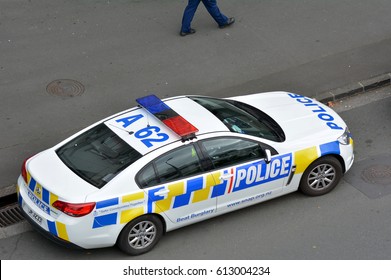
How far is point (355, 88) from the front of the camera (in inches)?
477

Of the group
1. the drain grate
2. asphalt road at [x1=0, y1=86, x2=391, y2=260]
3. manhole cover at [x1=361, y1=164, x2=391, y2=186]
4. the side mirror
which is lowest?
the drain grate

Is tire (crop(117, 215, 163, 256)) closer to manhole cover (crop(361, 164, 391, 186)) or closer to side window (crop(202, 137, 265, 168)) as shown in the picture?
side window (crop(202, 137, 265, 168))

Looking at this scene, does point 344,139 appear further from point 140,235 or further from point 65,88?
point 65,88

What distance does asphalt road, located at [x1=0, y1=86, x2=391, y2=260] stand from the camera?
28.5ft

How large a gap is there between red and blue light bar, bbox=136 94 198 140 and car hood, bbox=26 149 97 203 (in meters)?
1.20

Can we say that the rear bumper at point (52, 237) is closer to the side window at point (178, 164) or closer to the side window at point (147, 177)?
the side window at point (147, 177)

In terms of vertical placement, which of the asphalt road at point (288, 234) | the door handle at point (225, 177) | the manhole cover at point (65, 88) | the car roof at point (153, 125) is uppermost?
the car roof at point (153, 125)

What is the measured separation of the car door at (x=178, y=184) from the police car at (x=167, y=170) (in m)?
0.01

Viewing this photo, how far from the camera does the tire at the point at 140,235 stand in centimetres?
839

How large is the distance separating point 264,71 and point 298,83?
68 cm

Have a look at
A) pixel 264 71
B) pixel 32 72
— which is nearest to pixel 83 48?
pixel 32 72

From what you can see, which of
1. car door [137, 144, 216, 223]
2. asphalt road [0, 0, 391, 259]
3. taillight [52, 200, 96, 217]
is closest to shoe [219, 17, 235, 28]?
asphalt road [0, 0, 391, 259]

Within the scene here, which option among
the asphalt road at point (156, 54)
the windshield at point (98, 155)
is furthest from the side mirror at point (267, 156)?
the asphalt road at point (156, 54)
